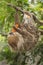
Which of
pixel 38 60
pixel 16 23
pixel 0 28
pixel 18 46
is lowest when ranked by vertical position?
pixel 38 60

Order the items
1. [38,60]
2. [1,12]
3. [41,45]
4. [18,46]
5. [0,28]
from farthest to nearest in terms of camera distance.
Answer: [38,60] < [41,45] < [0,28] < [1,12] < [18,46]

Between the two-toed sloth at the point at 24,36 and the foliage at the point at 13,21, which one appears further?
the foliage at the point at 13,21

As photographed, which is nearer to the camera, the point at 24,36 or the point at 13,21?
the point at 24,36

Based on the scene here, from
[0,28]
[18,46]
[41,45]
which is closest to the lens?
[18,46]

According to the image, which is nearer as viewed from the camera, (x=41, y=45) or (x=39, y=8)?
(x=39, y=8)

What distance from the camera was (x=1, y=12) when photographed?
1.66 meters

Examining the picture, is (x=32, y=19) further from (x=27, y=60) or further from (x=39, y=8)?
(x=27, y=60)

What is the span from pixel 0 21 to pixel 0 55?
664 millimetres

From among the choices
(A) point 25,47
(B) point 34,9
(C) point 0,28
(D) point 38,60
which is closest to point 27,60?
(D) point 38,60

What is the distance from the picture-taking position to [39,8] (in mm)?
1745

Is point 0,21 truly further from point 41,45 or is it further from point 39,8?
point 41,45

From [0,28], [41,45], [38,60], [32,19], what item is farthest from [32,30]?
[38,60]

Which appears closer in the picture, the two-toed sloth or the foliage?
the two-toed sloth

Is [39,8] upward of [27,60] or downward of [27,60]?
upward
